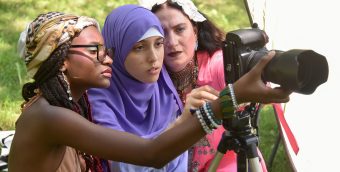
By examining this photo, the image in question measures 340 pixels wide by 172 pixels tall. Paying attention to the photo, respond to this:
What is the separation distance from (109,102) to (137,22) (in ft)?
1.11

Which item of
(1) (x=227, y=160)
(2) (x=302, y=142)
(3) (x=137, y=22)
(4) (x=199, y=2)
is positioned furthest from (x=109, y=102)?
(4) (x=199, y=2)

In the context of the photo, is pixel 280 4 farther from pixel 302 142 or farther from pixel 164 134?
pixel 164 134

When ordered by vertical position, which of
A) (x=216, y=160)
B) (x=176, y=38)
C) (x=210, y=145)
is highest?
(x=176, y=38)

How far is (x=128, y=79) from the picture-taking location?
2441 millimetres

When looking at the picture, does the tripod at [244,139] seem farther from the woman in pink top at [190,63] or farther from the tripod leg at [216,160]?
the woman in pink top at [190,63]

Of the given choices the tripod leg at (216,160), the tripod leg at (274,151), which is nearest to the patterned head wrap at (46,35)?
the tripod leg at (216,160)

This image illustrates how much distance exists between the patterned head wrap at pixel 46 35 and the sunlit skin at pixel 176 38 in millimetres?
588

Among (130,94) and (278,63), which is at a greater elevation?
(278,63)

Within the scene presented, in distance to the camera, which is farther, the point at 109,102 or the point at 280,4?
the point at 280,4

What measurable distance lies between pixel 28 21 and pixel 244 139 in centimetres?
380

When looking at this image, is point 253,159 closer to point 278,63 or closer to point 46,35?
point 278,63

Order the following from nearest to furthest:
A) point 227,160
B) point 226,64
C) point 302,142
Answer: point 226,64, point 227,160, point 302,142

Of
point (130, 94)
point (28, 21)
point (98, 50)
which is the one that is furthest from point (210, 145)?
point (28, 21)

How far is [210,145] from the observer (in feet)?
8.60
